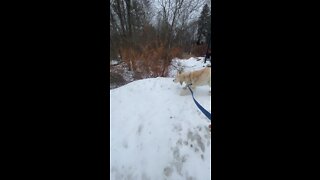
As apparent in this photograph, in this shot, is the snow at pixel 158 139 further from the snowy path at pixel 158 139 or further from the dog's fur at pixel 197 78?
the dog's fur at pixel 197 78

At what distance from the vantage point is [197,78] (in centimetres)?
376

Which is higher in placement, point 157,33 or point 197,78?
point 157,33

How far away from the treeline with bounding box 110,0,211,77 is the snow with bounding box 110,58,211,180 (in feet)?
9.70

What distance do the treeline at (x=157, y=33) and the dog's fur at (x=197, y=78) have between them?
7.41 ft

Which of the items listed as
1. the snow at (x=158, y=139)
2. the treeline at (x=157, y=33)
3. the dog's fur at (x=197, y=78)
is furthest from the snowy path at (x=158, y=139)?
the treeline at (x=157, y=33)

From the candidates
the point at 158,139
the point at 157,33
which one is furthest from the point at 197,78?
the point at 157,33

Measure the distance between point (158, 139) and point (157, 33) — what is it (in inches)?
181

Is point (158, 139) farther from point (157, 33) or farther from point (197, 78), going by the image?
point (157, 33)

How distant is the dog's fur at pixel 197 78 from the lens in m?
3.62

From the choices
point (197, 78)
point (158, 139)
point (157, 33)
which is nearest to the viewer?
point (158, 139)

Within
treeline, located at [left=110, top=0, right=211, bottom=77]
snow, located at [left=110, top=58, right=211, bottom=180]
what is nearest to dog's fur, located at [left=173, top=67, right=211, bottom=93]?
snow, located at [left=110, top=58, right=211, bottom=180]

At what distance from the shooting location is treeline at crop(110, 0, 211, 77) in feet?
19.6
